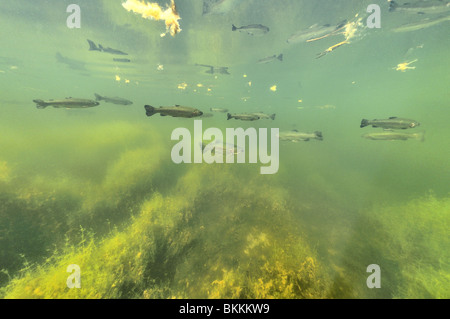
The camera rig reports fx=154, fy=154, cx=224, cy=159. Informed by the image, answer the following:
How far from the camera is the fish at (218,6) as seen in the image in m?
8.78

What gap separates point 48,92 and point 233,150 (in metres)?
104

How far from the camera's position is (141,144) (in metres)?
12.4

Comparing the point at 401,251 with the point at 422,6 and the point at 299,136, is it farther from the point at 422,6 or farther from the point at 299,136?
the point at 422,6

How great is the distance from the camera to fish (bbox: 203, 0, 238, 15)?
8.78 m

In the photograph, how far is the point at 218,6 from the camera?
9203mm

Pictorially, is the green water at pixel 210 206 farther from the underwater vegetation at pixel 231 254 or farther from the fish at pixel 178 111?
the fish at pixel 178 111

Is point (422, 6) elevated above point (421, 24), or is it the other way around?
point (421, 24)

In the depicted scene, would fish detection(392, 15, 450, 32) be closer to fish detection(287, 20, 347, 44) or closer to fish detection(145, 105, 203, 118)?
fish detection(287, 20, 347, 44)

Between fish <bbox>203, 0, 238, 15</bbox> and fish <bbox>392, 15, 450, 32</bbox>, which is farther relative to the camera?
fish <bbox>392, 15, 450, 32</bbox>

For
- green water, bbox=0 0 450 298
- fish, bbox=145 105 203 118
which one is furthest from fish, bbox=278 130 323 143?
fish, bbox=145 105 203 118

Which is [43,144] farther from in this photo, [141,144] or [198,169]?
[198,169]

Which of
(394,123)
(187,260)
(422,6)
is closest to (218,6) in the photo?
(422,6)

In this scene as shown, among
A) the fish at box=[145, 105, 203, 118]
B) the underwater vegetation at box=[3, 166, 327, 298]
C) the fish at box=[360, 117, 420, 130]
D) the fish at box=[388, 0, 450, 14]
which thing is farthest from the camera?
the fish at box=[388, 0, 450, 14]

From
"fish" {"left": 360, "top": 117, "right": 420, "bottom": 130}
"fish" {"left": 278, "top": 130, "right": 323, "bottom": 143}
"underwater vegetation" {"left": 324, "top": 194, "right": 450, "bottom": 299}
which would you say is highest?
"fish" {"left": 360, "top": 117, "right": 420, "bottom": 130}
